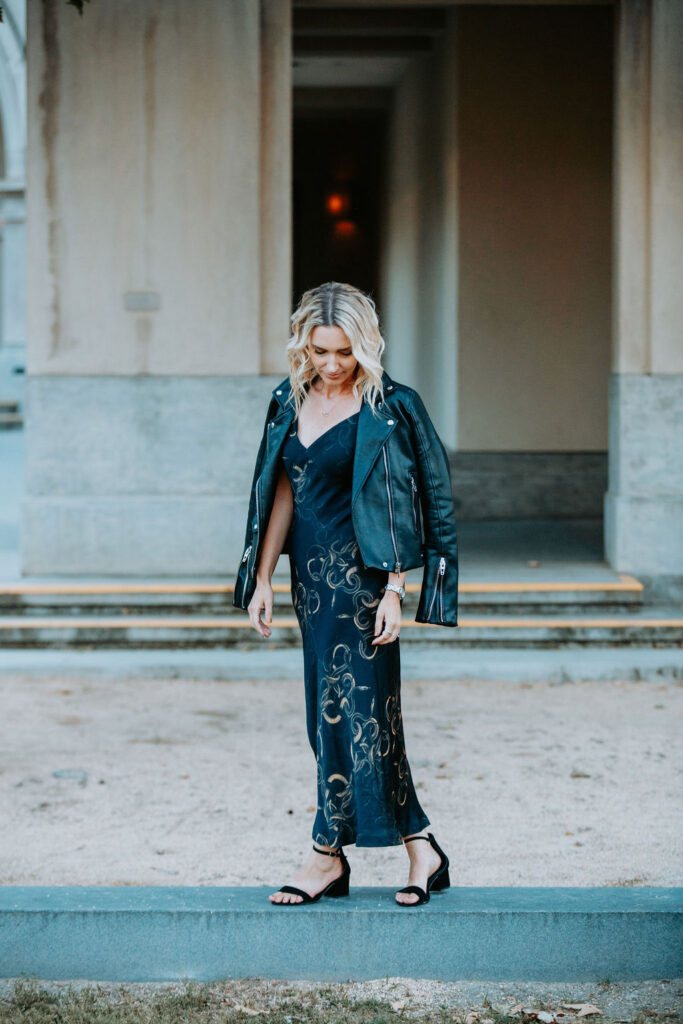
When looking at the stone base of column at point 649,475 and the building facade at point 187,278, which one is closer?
the building facade at point 187,278

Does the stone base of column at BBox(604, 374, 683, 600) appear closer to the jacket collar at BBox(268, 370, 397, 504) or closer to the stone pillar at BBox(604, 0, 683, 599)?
the stone pillar at BBox(604, 0, 683, 599)

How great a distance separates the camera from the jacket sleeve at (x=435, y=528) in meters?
3.73

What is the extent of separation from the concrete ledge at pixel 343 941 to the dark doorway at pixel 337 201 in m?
15.0

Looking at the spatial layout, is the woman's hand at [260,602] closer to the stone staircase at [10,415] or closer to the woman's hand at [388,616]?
the woman's hand at [388,616]

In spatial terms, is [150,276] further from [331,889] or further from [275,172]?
[331,889]

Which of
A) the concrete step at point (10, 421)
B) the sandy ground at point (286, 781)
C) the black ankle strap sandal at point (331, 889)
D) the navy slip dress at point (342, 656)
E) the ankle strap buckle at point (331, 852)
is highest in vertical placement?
the navy slip dress at point (342, 656)

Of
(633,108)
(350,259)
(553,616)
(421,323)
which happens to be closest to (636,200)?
(633,108)

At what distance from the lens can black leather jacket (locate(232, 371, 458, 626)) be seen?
3.67 metres

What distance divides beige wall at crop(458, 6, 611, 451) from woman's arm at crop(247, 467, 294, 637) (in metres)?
8.33

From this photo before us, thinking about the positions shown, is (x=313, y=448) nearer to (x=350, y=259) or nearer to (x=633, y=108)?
(x=633, y=108)

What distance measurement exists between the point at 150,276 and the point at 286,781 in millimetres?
4089

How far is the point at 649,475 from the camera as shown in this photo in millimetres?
8852

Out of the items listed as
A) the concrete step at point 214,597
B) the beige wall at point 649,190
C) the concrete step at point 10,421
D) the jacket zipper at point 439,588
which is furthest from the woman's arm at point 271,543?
the concrete step at point 10,421

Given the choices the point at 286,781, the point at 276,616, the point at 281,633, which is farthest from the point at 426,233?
the point at 286,781
